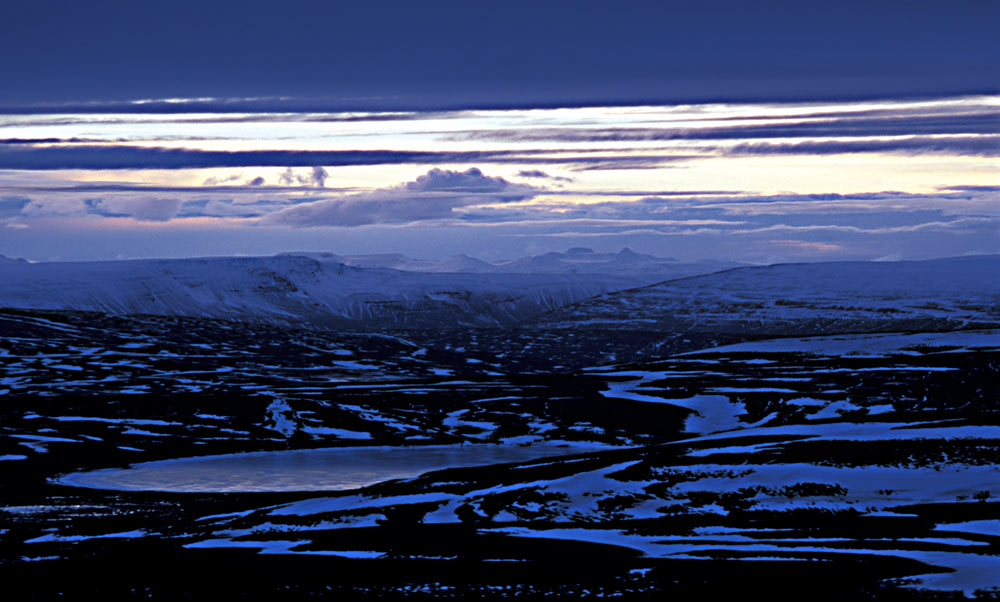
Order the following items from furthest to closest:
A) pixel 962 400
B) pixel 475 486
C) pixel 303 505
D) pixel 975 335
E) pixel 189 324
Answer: pixel 189 324, pixel 975 335, pixel 962 400, pixel 475 486, pixel 303 505

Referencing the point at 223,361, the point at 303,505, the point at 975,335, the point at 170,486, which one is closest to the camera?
the point at 303,505

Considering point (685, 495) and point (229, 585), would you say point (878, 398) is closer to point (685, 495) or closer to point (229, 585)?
point (685, 495)

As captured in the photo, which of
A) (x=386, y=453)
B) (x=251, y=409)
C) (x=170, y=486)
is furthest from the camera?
(x=251, y=409)

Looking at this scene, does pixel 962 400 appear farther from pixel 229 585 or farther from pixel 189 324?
pixel 189 324

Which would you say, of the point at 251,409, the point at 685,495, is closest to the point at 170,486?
the point at 685,495

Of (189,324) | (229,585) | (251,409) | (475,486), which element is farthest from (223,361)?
(229,585)

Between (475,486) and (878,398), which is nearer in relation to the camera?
(475,486)
